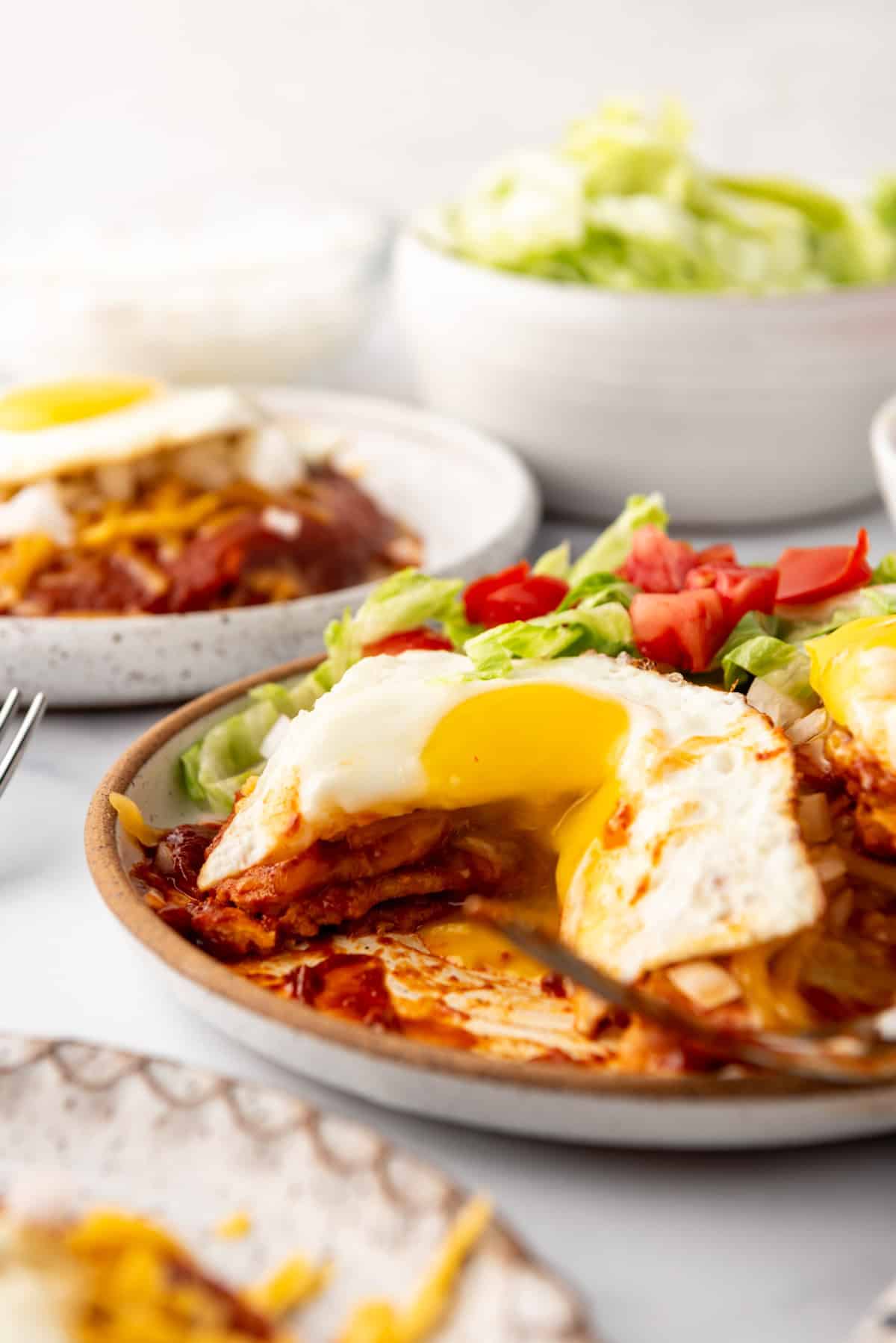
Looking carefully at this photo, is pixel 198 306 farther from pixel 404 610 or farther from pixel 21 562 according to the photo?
pixel 404 610

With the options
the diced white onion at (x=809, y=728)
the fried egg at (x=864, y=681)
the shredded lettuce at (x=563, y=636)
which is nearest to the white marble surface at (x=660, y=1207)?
the fried egg at (x=864, y=681)

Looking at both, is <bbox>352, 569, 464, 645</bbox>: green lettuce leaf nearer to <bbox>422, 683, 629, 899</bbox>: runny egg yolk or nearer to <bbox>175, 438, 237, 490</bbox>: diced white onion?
<bbox>422, 683, 629, 899</bbox>: runny egg yolk

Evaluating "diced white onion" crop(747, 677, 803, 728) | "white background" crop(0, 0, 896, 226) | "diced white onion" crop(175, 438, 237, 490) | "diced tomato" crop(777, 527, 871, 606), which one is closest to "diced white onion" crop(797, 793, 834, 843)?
"diced white onion" crop(747, 677, 803, 728)

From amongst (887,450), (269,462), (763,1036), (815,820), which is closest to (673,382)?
(887,450)

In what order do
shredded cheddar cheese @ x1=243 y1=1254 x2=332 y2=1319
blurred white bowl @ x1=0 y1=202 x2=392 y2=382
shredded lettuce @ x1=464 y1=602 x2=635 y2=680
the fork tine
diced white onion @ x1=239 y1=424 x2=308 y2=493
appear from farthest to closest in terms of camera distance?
blurred white bowl @ x1=0 y1=202 x2=392 y2=382 < diced white onion @ x1=239 y1=424 x2=308 y2=493 < the fork tine < shredded lettuce @ x1=464 y1=602 x2=635 y2=680 < shredded cheddar cheese @ x1=243 y1=1254 x2=332 y2=1319

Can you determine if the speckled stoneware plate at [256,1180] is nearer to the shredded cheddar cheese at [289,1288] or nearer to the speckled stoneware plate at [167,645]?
the shredded cheddar cheese at [289,1288]
